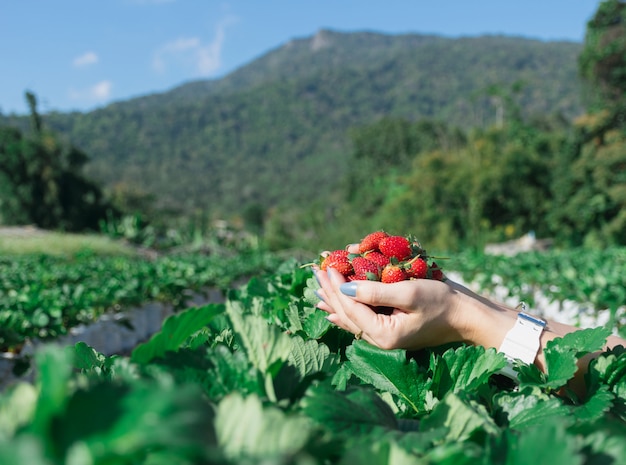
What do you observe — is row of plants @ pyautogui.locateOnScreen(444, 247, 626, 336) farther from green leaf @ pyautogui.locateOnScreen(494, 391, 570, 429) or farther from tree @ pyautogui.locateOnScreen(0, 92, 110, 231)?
tree @ pyautogui.locateOnScreen(0, 92, 110, 231)

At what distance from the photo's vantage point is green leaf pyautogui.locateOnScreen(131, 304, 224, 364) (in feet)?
2.35

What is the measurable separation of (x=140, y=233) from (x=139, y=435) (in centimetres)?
2084

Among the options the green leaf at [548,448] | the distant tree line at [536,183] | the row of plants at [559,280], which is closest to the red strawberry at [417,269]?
the green leaf at [548,448]

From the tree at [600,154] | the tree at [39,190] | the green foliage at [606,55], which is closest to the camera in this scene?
the tree at [600,154]

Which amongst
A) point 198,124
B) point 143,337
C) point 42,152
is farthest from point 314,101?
point 143,337

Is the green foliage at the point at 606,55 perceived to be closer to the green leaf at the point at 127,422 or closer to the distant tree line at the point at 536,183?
the distant tree line at the point at 536,183

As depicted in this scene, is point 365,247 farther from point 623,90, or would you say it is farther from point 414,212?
point 414,212

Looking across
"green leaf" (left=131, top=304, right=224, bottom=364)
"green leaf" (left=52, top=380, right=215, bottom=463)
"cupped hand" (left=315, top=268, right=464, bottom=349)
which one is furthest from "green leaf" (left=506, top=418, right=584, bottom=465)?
"cupped hand" (left=315, top=268, right=464, bottom=349)

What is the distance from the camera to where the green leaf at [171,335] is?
718mm

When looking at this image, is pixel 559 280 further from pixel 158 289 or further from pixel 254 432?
pixel 254 432

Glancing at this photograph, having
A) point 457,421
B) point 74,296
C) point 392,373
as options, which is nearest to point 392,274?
point 392,373

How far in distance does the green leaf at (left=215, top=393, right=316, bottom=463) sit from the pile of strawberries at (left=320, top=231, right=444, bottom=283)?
83cm

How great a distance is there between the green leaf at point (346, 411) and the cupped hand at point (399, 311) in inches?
19.8

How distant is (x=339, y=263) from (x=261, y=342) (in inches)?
27.5
